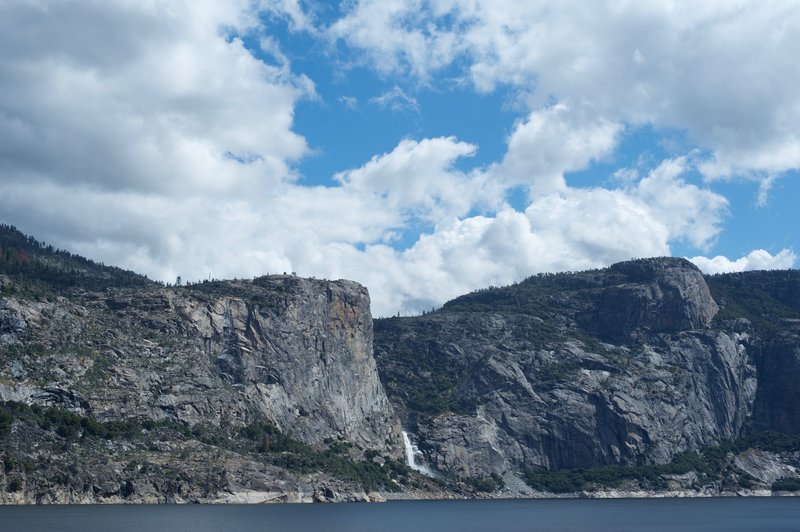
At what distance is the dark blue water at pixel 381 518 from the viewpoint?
11938cm

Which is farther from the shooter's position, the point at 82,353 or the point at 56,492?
the point at 82,353

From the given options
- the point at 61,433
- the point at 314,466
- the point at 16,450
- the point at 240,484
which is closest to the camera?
the point at 16,450

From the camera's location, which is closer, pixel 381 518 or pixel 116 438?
pixel 381 518

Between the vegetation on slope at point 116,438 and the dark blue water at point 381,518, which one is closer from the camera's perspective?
the dark blue water at point 381,518

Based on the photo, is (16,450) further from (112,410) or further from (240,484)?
(240,484)

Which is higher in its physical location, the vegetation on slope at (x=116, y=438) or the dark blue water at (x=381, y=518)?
the vegetation on slope at (x=116, y=438)

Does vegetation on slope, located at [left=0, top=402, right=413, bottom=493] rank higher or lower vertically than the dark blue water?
higher

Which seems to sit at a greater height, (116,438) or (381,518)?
(116,438)

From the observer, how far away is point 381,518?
149 metres

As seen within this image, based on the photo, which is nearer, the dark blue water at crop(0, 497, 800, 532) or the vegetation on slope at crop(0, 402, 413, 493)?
the dark blue water at crop(0, 497, 800, 532)

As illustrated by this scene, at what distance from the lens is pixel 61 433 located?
517 ft

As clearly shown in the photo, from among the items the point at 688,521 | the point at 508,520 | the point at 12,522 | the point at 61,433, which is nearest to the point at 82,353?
the point at 61,433

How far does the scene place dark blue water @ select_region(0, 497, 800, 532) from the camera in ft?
392

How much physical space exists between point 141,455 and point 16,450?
23269 millimetres
